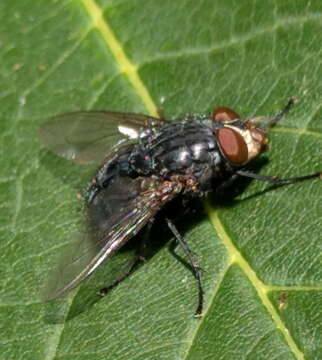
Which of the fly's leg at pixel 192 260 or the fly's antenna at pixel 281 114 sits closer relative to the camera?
the fly's leg at pixel 192 260

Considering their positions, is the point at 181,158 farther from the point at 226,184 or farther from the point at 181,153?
the point at 226,184

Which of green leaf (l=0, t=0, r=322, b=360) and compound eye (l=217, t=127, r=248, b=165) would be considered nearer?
green leaf (l=0, t=0, r=322, b=360)

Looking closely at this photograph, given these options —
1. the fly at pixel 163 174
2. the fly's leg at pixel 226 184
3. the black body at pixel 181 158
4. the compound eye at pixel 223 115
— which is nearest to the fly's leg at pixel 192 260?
the fly at pixel 163 174

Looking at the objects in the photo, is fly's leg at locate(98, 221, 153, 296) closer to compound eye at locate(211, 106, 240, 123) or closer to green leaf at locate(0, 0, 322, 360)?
green leaf at locate(0, 0, 322, 360)

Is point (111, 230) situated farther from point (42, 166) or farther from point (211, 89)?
point (211, 89)

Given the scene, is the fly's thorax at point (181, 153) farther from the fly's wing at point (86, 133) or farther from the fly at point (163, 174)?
the fly's wing at point (86, 133)

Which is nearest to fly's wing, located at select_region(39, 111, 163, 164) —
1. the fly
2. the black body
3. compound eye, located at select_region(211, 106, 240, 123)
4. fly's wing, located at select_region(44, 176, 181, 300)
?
the fly
